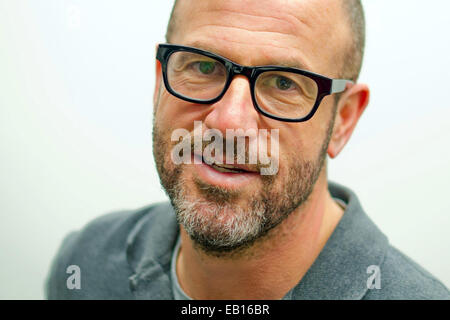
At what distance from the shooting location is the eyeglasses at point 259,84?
1029 mm

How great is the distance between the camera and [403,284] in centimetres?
117

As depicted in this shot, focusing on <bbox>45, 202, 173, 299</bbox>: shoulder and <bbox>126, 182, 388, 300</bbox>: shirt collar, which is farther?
<bbox>45, 202, 173, 299</bbox>: shoulder

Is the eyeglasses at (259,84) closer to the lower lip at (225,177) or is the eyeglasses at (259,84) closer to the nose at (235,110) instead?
the nose at (235,110)

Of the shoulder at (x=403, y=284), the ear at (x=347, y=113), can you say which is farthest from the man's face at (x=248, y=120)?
the shoulder at (x=403, y=284)

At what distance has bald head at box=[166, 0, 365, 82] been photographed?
1.16 meters

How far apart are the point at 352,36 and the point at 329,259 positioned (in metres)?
0.66

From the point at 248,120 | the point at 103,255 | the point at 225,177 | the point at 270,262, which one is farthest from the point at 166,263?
the point at 248,120

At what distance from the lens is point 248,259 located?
1.17 meters

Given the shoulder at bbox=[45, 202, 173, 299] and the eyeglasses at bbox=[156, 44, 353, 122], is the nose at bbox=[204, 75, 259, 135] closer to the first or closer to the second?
the eyeglasses at bbox=[156, 44, 353, 122]

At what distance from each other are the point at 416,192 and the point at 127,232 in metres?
1.22

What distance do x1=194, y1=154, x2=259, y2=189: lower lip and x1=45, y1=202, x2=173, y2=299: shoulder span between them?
1.77 feet

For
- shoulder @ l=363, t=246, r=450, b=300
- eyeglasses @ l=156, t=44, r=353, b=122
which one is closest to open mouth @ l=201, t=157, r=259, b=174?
eyeglasses @ l=156, t=44, r=353, b=122
